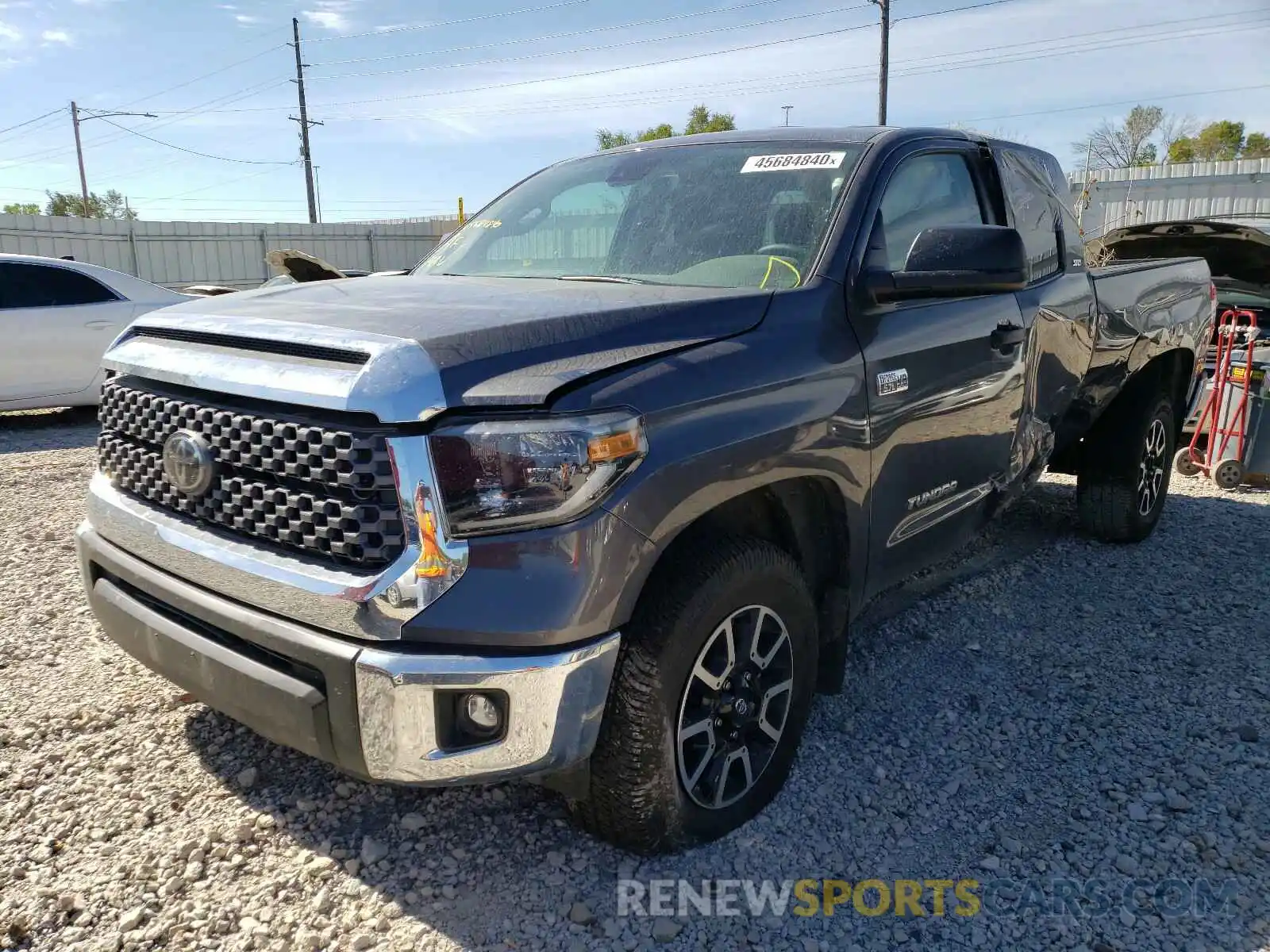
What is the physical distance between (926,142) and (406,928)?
9.80 ft

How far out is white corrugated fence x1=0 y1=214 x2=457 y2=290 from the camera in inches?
811

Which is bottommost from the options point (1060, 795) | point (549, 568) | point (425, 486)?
point (1060, 795)

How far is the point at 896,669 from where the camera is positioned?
3693mm

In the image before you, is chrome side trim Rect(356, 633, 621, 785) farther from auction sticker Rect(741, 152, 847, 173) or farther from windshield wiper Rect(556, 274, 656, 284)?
auction sticker Rect(741, 152, 847, 173)

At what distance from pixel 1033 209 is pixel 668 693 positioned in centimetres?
293

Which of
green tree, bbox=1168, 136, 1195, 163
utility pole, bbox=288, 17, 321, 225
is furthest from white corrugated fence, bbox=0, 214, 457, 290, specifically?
green tree, bbox=1168, 136, 1195, 163

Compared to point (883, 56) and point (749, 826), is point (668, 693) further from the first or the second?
point (883, 56)

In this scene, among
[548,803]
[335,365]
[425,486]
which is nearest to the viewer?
[425,486]

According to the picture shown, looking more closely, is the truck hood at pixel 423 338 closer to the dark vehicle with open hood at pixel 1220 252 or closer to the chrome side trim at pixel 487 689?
the chrome side trim at pixel 487 689

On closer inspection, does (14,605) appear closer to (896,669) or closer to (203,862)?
(203,862)

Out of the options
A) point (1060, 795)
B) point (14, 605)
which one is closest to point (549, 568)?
point (1060, 795)

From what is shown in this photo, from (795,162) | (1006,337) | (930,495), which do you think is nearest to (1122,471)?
(1006,337)

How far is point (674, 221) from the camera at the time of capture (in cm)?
318

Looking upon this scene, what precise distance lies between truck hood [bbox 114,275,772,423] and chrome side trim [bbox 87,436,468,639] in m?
0.15
